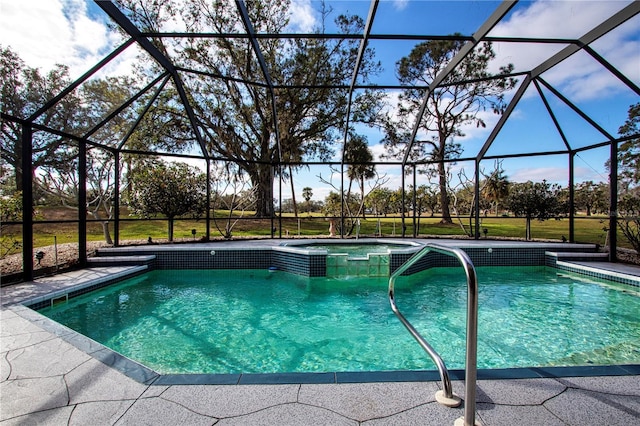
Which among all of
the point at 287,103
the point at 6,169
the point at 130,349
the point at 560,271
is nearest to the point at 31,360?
the point at 130,349

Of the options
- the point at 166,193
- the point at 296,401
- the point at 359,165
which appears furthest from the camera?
the point at 359,165

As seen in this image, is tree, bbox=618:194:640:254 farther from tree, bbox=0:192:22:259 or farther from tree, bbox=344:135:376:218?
tree, bbox=0:192:22:259

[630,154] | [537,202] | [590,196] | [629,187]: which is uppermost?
[630,154]

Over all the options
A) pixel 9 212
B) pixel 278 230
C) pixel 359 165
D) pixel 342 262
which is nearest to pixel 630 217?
pixel 342 262

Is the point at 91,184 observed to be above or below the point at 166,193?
above

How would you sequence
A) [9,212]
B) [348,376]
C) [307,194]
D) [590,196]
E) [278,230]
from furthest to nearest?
1. [307,194]
2. [278,230]
3. [590,196]
4. [9,212]
5. [348,376]

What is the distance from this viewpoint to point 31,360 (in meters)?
2.33

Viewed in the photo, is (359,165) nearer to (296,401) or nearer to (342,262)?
(342,262)

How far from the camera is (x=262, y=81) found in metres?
13.0

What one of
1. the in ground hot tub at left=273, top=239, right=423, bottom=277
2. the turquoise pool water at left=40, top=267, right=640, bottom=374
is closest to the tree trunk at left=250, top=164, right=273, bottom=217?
the in ground hot tub at left=273, top=239, right=423, bottom=277

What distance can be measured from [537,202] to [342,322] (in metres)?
8.65

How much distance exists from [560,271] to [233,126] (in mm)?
12709

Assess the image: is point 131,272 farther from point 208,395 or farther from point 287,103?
point 287,103

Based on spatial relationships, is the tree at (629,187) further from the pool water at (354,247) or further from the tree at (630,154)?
the pool water at (354,247)
